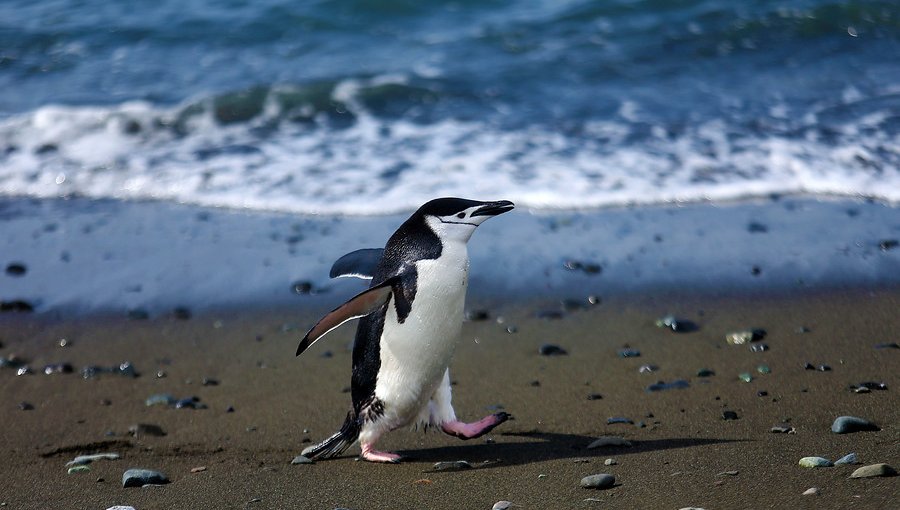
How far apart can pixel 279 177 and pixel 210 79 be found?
328 centimetres

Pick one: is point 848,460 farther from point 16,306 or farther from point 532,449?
point 16,306

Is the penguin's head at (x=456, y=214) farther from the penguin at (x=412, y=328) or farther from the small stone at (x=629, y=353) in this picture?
the small stone at (x=629, y=353)

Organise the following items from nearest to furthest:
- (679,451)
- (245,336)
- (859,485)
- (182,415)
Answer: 1. (859,485)
2. (679,451)
3. (182,415)
4. (245,336)

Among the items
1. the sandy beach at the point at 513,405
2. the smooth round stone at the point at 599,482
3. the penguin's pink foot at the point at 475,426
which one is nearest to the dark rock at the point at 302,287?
the sandy beach at the point at 513,405

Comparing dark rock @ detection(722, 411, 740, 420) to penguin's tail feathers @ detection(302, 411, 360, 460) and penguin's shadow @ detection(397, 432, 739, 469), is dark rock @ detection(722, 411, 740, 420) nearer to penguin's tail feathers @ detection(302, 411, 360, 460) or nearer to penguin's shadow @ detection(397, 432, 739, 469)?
penguin's shadow @ detection(397, 432, 739, 469)

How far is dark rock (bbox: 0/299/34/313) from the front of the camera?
5766 mm

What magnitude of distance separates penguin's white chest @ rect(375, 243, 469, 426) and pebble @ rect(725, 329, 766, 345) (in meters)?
1.59

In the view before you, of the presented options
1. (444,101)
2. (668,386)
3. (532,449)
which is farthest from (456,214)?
(444,101)

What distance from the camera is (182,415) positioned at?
4.49m

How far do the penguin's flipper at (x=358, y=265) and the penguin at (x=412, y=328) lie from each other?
17cm

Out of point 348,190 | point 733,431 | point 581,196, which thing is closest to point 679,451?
point 733,431

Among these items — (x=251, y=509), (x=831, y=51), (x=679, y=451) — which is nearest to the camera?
(x=251, y=509)

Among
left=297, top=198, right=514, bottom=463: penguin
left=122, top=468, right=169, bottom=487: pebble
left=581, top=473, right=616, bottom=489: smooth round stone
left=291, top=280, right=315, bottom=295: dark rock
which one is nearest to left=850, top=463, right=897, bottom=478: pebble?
left=581, top=473, right=616, bottom=489: smooth round stone

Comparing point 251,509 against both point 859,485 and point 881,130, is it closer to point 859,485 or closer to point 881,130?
point 859,485
